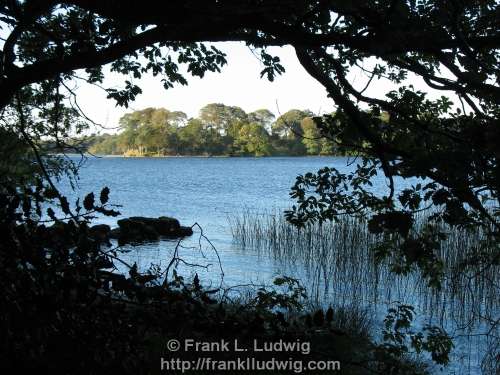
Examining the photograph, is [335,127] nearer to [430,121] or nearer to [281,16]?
[430,121]

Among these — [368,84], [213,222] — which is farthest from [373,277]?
[213,222]

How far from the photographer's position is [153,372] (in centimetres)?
429

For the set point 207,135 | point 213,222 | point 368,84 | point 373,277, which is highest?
point 207,135

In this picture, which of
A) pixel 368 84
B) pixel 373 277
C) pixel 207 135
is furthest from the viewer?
pixel 207 135

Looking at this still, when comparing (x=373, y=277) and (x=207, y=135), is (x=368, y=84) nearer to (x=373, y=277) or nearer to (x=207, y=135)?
(x=373, y=277)

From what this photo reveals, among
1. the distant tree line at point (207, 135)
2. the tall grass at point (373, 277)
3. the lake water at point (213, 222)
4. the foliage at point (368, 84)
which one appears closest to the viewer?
the foliage at point (368, 84)

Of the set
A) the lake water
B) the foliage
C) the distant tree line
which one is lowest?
the lake water

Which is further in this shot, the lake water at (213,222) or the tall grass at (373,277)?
the lake water at (213,222)

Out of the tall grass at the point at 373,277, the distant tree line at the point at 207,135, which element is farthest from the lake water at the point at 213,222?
the distant tree line at the point at 207,135

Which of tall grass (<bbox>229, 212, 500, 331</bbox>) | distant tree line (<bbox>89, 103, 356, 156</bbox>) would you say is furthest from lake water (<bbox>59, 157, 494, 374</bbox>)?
distant tree line (<bbox>89, 103, 356, 156</bbox>)

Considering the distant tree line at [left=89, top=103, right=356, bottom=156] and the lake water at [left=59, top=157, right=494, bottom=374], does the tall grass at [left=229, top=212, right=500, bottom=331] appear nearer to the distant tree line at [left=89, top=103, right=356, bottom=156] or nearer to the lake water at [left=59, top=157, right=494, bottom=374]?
the lake water at [left=59, top=157, right=494, bottom=374]

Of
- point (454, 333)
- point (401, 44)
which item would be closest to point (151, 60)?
point (401, 44)

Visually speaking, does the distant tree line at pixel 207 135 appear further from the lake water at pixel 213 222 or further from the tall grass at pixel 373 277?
the tall grass at pixel 373 277

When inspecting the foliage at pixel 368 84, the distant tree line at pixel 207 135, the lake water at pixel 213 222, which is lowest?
the lake water at pixel 213 222
